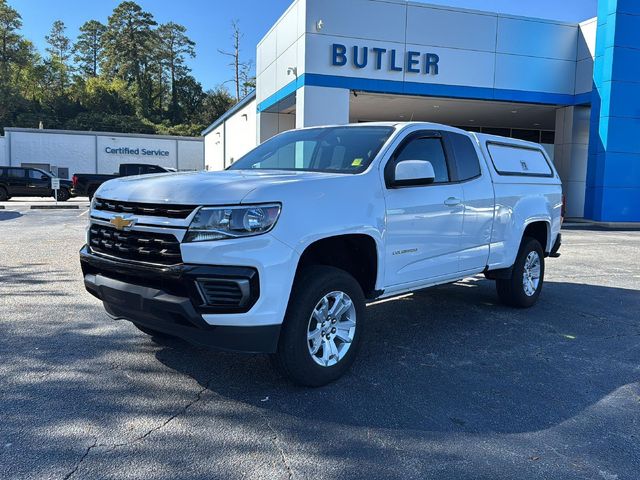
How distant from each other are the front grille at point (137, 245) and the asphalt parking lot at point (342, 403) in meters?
0.95

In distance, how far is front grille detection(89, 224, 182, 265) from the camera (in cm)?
348

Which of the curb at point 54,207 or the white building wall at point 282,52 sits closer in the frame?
the white building wall at point 282,52

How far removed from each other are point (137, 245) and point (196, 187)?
59 cm

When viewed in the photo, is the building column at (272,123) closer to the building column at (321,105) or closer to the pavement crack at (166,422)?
the building column at (321,105)

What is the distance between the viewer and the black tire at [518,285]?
6281mm

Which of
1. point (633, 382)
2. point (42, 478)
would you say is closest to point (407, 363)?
point (633, 382)

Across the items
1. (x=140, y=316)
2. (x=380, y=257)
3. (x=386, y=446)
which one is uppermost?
(x=380, y=257)

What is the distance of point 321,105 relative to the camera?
57.4 ft

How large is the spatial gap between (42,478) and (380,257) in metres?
2.67

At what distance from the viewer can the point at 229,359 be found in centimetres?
446

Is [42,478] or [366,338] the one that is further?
[366,338]

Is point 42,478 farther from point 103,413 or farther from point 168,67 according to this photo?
point 168,67

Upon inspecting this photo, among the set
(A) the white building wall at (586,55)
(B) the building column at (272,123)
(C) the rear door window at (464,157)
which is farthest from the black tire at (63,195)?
(C) the rear door window at (464,157)

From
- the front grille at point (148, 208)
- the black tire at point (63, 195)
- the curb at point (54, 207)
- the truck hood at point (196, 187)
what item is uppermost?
the truck hood at point (196, 187)
